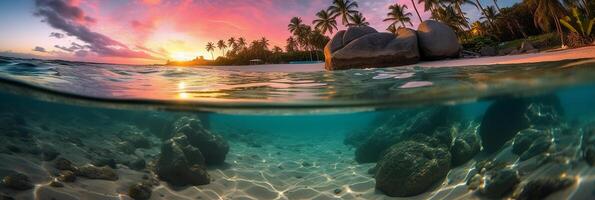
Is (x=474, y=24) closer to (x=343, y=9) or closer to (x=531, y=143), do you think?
(x=343, y=9)

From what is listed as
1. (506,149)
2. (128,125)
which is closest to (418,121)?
(506,149)

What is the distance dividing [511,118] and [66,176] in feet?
44.0

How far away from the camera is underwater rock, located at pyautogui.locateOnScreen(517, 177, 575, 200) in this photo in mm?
7684

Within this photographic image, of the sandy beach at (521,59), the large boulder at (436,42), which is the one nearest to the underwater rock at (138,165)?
the sandy beach at (521,59)

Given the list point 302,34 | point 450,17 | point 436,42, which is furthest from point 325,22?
point 436,42

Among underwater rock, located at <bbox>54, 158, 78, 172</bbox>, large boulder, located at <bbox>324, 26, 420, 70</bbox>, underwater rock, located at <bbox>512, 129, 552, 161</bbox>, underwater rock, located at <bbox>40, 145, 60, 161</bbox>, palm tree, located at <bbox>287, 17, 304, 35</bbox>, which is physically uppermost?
palm tree, located at <bbox>287, 17, 304, 35</bbox>

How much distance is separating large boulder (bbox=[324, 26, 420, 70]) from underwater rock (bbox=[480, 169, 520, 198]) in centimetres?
934

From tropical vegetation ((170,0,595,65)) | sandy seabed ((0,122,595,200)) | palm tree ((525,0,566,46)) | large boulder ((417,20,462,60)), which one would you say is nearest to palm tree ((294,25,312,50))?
tropical vegetation ((170,0,595,65))

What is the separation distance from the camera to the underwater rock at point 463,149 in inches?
435

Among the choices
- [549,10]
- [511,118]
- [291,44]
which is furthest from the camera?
[291,44]

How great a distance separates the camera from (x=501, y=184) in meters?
8.41

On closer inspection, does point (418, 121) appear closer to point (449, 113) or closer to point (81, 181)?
point (449, 113)

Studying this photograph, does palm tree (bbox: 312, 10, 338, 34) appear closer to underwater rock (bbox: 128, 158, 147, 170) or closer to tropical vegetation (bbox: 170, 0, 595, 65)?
tropical vegetation (bbox: 170, 0, 595, 65)

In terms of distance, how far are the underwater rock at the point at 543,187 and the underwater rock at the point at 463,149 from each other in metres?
3.10
